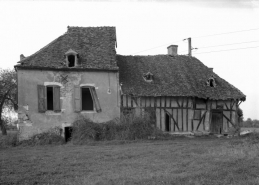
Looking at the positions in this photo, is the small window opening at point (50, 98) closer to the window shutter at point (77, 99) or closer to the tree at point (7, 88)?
the window shutter at point (77, 99)

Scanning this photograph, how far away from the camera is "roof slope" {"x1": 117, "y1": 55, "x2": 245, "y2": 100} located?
18.1 meters

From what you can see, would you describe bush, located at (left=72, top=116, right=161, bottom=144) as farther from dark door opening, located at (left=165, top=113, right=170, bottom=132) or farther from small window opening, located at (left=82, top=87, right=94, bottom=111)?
small window opening, located at (left=82, top=87, right=94, bottom=111)

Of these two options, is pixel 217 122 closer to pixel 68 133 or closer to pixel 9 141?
pixel 68 133

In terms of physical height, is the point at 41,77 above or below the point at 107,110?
above

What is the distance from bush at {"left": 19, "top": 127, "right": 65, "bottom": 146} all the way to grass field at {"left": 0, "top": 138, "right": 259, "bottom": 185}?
189 inches

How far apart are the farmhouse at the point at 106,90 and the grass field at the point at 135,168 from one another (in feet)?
18.8

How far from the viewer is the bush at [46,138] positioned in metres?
15.9

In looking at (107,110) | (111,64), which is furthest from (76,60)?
(107,110)

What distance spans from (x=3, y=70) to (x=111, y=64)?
1510cm

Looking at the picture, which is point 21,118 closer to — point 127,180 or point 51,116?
point 51,116

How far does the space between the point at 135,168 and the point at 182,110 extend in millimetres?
10251

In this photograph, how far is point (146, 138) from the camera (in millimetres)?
16469

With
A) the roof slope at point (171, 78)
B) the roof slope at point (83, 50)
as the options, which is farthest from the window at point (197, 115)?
the roof slope at point (83, 50)

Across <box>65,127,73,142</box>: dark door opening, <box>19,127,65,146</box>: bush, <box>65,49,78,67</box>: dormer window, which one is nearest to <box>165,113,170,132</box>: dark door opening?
<box>65,127,73,142</box>: dark door opening
